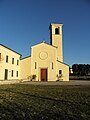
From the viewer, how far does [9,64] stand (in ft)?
116

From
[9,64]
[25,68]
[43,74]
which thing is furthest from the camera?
[25,68]

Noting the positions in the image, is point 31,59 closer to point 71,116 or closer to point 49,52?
point 49,52

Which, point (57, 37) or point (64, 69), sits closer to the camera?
point (64, 69)

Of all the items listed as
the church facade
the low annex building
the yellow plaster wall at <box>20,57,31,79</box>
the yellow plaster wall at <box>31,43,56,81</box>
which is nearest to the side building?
the low annex building

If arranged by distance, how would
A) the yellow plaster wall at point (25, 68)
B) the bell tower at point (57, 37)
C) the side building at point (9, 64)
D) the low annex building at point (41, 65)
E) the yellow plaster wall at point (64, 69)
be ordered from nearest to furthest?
the side building at point (9, 64) → the low annex building at point (41, 65) → the yellow plaster wall at point (25, 68) → the yellow plaster wall at point (64, 69) → the bell tower at point (57, 37)

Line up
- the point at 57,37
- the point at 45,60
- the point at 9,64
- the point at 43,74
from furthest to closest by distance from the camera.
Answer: the point at 57,37, the point at 45,60, the point at 43,74, the point at 9,64

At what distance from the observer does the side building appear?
32156 millimetres

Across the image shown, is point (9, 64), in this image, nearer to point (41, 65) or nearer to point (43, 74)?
point (41, 65)

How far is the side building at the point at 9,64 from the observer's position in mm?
32156

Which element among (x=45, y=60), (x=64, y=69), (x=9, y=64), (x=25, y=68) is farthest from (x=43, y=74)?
(x=9, y=64)

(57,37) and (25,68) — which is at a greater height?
(57,37)

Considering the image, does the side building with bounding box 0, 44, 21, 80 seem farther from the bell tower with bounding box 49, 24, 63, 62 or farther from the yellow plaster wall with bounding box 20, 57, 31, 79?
the bell tower with bounding box 49, 24, 63, 62

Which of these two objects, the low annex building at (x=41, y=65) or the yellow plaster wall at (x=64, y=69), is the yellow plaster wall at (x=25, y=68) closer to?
the low annex building at (x=41, y=65)

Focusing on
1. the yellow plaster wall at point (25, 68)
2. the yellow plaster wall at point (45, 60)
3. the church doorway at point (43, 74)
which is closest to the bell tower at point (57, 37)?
the yellow plaster wall at point (45, 60)
